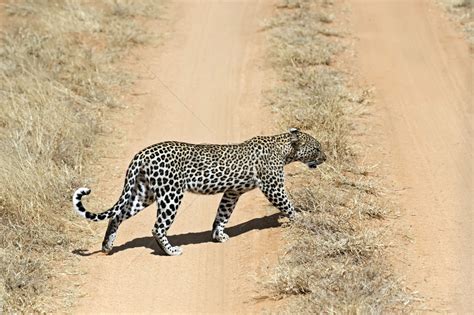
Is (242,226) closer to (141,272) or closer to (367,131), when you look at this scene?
(141,272)

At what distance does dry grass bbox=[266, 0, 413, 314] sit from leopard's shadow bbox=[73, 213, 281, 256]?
418mm

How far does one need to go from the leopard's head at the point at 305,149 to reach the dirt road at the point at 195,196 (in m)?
0.81

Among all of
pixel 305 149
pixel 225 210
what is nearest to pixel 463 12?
pixel 305 149

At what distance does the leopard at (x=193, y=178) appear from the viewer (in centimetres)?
932

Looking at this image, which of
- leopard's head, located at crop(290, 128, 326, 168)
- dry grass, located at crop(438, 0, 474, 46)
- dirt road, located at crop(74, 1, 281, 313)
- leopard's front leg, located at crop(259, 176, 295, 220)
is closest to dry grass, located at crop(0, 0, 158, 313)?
dirt road, located at crop(74, 1, 281, 313)

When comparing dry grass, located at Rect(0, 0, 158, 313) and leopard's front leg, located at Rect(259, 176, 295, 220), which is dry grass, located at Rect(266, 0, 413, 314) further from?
dry grass, located at Rect(0, 0, 158, 313)

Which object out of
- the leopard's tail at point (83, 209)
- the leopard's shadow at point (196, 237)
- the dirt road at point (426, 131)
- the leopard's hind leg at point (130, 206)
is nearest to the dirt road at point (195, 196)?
the leopard's shadow at point (196, 237)

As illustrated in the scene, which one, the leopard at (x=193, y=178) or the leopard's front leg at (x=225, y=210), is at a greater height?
the leopard at (x=193, y=178)

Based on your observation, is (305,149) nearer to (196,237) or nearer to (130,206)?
(196,237)

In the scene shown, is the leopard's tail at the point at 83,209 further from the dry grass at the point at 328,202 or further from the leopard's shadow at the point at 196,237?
the dry grass at the point at 328,202

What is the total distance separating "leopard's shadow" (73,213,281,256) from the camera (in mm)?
10016

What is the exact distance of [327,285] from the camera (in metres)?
8.45

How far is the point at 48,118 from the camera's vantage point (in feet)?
42.5

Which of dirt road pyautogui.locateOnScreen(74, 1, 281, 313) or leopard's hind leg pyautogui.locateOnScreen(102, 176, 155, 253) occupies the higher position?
leopard's hind leg pyautogui.locateOnScreen(102, 176, 155, 253)
